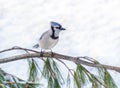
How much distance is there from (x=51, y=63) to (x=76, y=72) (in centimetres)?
9

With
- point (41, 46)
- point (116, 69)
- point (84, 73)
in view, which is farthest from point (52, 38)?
point (116, 69)

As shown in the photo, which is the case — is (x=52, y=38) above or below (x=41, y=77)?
above

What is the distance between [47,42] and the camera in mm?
1411

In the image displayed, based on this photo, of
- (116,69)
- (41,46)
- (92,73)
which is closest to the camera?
(116,69)

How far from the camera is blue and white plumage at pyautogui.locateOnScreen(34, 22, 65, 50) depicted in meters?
1.36

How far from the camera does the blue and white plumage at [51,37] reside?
53.5 inches

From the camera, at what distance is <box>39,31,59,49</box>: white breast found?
1397 mm

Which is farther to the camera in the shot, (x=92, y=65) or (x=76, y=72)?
(x=76, y=72)

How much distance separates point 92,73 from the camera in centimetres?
130

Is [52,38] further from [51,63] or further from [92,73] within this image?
[92,73]

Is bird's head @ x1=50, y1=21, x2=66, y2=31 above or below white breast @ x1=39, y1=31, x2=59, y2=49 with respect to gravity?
above

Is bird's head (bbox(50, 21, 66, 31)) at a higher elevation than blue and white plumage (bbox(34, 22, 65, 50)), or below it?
higher

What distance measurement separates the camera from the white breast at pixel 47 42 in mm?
1397

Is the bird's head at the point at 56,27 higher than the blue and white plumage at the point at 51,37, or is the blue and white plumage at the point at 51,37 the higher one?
the bird's head at the point at 56,27
